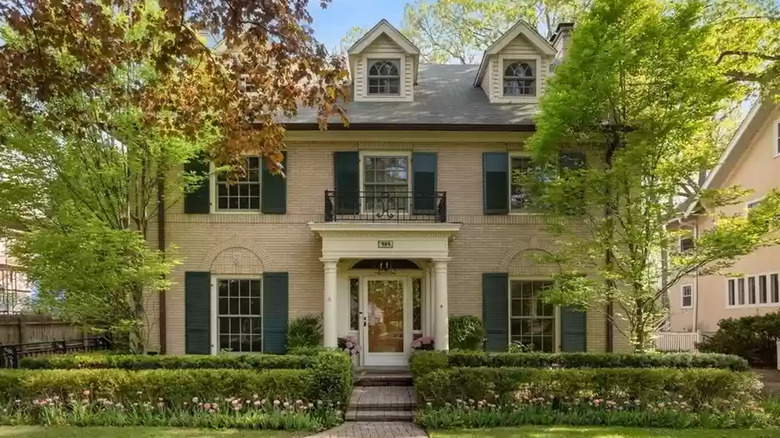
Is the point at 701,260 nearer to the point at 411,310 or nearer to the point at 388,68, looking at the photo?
the point at 411,310

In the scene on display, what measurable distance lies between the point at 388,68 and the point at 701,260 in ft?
28.3

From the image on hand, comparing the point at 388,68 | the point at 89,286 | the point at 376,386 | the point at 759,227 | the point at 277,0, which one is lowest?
the point at 376,386

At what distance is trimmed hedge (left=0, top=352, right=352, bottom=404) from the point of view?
1133 cm

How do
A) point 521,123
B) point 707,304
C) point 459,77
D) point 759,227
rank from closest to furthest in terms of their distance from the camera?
point 759,227, point 521,123, point 459,77, point 707,304

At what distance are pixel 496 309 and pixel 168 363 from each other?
296 inches

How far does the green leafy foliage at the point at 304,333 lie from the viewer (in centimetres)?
1500

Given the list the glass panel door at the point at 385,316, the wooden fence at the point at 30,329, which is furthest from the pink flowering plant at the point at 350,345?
the wooden fence at the point at 30,329

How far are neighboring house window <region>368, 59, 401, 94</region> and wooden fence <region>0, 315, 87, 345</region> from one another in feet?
30.5

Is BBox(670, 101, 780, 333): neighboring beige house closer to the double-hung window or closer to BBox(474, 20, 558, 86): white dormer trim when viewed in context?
the double-hung window

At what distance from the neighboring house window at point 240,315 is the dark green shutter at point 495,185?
5787mm

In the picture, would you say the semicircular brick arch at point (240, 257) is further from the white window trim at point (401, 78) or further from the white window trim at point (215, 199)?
the white window trim at point (401, 78)

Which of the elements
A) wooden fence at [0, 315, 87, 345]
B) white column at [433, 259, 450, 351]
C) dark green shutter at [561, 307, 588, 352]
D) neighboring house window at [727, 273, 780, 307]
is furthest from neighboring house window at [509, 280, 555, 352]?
wooden fence at [0, 315, 87, 345]

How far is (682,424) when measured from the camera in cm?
1069

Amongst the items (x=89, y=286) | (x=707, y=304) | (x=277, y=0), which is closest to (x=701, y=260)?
(x=277, y=0)
